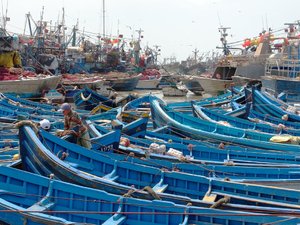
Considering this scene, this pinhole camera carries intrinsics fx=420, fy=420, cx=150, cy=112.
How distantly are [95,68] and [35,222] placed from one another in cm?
5069

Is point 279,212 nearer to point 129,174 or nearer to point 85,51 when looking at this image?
point 129,174

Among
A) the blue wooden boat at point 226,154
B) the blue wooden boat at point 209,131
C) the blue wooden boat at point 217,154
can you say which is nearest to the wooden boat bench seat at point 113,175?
the blue wooden boat at point 217,154

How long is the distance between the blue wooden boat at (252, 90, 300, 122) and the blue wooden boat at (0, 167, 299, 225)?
12598 mm

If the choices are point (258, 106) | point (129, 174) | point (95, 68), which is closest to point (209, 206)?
point (129, 174)

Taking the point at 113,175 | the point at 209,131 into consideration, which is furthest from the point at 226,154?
the point at 113,175

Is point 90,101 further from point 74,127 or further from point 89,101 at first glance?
point 74,127

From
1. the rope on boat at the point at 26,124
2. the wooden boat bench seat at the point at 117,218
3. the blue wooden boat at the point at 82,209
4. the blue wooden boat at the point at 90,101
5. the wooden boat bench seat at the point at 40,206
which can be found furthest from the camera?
the blue wooden boat at the point at 90,101

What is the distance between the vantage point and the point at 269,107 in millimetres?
19281

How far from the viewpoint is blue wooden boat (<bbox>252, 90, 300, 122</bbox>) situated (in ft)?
61.0

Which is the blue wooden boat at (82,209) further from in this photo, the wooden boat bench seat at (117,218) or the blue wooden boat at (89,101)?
the blue wooden boat at (89,101)

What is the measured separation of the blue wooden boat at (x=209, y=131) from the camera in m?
13.1

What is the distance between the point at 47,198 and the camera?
7.04 metres

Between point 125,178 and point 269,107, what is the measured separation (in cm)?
1211

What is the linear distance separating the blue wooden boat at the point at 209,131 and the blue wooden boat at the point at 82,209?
6.61 metres
